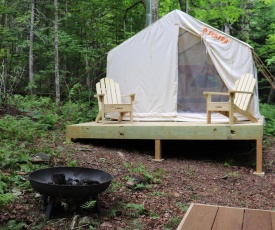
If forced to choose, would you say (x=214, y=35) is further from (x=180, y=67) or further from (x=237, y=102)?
(x=237, y=102)

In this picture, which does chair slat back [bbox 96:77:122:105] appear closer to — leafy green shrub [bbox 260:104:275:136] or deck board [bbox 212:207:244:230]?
leafy green shrub [bbox 260:104:275:136]

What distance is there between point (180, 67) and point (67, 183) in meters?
4.41

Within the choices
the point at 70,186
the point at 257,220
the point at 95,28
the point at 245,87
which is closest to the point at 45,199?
the point at 70,186

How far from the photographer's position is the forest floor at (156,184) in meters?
3.50

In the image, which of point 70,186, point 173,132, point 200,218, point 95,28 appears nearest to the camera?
point 200,218

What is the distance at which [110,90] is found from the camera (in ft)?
23.6

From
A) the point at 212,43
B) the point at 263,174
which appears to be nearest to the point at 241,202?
the point at 263,174

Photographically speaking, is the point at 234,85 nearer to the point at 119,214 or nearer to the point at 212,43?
the point at 212,43

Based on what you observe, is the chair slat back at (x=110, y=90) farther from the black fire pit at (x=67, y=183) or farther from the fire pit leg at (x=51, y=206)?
the fire pit leg at (x=51, y=206)

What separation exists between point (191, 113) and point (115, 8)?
5922 millimetres

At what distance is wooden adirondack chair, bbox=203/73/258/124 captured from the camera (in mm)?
5992

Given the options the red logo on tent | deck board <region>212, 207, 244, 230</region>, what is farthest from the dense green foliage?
the red logo on tent

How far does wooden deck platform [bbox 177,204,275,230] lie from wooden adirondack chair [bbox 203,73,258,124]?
145 inches

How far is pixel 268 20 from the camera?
42.1 ft
